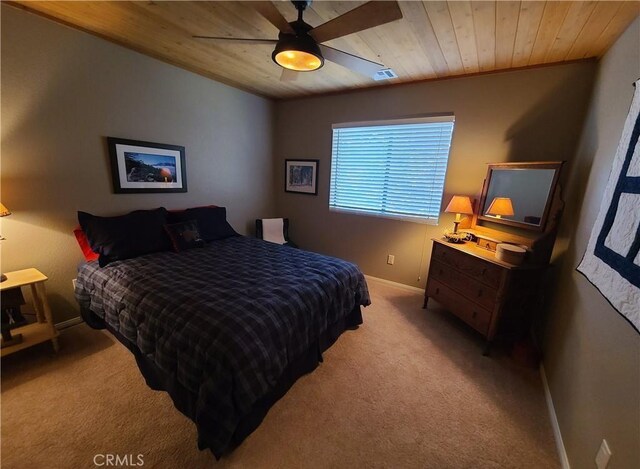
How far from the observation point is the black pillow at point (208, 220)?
2.92 m

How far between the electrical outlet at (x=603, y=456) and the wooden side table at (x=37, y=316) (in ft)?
10.9

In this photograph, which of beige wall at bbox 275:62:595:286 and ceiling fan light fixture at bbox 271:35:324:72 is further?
beige wall at bbox 275:62:595:286

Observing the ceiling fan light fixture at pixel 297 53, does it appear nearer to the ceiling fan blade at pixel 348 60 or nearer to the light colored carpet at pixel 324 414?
the ceiling fan blade at pixel 348 60

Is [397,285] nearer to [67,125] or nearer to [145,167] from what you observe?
[145,167]

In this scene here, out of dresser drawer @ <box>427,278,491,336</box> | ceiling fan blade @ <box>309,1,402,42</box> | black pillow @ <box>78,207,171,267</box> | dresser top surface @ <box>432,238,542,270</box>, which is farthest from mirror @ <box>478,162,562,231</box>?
black pillow @ <box>78,207,171,267</box>

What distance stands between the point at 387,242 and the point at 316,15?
8.36 feet

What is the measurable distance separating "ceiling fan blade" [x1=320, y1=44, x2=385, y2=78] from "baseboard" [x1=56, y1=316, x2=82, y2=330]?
314cm

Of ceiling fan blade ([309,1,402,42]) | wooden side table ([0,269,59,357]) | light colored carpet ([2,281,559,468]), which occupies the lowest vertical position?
light colored carpet ([2,281,559,468])

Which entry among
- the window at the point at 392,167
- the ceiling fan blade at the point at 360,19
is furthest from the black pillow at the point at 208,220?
the ceiling fan blade at the point at 360,19

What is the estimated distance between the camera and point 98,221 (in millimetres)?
2307

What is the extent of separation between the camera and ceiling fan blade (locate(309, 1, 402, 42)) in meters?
1.29

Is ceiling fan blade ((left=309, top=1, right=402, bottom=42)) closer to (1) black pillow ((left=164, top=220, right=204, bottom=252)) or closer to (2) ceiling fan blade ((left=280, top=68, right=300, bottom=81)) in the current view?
(2) ceiling fan blade ((left=280, top=68, right=300, bottom=81))

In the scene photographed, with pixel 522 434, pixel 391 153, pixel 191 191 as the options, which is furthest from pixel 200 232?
pixel 522 434

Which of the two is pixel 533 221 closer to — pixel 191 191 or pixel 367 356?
pixel 367 356
